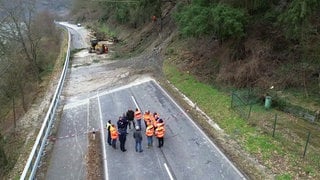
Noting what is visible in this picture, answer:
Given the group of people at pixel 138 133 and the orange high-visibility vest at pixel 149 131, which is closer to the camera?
the group of people at pixel 138 133

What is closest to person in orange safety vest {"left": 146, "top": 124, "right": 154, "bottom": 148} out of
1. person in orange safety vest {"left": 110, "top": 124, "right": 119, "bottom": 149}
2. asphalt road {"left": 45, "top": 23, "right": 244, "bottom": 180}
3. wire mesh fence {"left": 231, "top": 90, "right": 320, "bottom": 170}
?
asphalt road {"left": 45, "top": 23, "right": 244, "bottom": 180}

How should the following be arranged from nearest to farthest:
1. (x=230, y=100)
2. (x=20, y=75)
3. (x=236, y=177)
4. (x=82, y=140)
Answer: (x=236, y=177), (x=82, y=140), (x=230, y=100), (x=20, y=75)

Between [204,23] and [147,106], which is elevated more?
[204,23]

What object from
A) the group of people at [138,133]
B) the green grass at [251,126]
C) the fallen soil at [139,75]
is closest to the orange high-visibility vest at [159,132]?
the group of people at [138,133]

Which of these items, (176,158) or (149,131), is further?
(149,131)

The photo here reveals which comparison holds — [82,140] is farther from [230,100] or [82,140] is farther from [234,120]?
[230,100]

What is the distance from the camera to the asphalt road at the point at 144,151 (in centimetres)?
1705

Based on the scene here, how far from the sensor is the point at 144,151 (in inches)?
760

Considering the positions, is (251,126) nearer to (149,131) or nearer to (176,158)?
(176,158)

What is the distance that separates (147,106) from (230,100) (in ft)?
19.0

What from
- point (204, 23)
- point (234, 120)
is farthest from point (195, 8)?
point (234, 120)

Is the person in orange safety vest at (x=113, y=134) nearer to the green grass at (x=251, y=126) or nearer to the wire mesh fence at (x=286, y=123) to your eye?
the green grass at (x=251, y=126)

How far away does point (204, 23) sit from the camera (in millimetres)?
29234

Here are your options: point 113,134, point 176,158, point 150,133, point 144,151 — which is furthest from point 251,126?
point 113,134
